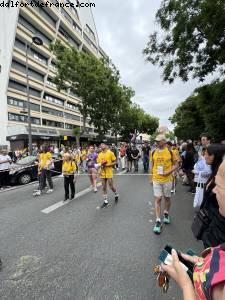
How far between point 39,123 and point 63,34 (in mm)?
20486

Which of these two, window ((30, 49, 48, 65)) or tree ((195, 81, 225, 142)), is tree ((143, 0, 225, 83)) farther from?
window ((30, 49, 48, 65))

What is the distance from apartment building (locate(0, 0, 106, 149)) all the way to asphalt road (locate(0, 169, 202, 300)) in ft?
70.3

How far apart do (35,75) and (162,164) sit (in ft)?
138

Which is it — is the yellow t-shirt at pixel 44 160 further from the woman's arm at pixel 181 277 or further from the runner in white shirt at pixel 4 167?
the woman's arm at pixel 181 277

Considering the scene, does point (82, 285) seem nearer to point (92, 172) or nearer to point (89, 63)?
point (92, 172)

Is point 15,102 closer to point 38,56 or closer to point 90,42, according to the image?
point 38,56

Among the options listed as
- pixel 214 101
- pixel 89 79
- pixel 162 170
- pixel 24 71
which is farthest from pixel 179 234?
pixel 24 71

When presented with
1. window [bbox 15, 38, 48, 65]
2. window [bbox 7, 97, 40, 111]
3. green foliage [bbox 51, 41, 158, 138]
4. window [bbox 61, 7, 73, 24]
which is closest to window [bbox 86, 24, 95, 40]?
window [bbox 61, 7, 73, 24]

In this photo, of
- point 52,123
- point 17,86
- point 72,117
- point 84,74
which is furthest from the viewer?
point 72,117

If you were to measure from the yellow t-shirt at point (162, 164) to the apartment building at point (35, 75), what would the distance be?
22.8 m

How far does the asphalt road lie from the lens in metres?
3.07

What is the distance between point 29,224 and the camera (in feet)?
19.0

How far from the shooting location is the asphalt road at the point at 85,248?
10.1 feet

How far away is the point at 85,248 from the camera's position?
4.32 meters
